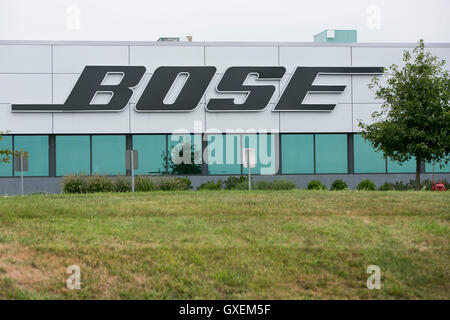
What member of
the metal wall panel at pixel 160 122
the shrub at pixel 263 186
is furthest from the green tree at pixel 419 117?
the metal wall panel at pixel 160 122

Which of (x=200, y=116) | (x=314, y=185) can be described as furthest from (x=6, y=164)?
(x=314, y=185)

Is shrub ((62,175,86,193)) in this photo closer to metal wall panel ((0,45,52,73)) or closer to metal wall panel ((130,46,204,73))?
metal wall panel ((0,45,52,73))

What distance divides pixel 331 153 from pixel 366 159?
168cm

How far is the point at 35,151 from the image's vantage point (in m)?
25.8

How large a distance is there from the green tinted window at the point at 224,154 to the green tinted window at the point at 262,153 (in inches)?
16.2

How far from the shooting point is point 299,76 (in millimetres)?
26734

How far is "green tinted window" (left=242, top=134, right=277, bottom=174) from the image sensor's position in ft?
86.2

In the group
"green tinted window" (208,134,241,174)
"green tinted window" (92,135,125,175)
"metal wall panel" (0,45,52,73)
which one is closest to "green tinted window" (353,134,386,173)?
"green tinted window" (208,134,241,174)

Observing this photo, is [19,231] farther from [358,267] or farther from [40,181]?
[40,181]

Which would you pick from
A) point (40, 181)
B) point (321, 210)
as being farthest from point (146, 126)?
point (321, 210)

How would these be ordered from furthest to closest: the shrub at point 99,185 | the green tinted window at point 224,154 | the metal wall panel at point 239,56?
1. the metal wall panel at point 239,56
2. the green tinted window at point 224,154
3. the shrub at point 99,185

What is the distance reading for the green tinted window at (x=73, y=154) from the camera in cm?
2589

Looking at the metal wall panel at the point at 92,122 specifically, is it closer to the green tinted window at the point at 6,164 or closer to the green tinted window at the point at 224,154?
the green tinted window at the point at 6,164

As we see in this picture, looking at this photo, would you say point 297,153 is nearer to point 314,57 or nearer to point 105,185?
point 314,57
